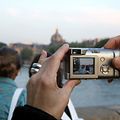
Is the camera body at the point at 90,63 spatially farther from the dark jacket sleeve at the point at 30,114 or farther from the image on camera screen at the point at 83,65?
the dark jacket sleeve at the point at 30,114

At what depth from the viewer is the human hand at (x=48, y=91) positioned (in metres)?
1.37

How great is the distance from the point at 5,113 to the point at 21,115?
4.54 ft

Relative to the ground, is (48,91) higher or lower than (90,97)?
higher

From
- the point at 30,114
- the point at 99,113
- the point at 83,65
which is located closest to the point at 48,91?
the point at 30,114

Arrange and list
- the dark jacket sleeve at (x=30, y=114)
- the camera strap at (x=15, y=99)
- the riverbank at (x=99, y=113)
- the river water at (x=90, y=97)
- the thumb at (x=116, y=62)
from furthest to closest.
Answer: the riverbank at (x=99, y=113), the river water at (x=90, y=97), the camera strap at (x=15, y=99), the thumb at (x=116, y=62), the dark jacket sleeve at (x=30, y=114)

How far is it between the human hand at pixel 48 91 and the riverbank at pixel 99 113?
4.25 meters

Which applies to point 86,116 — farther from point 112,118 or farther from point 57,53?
point 57,53

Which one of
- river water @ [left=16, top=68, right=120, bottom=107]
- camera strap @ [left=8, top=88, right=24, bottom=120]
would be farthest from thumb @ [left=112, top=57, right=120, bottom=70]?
river water @ [left=16, top=68, right=120, bottom=107]

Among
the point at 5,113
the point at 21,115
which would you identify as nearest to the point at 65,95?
the point at 21,115

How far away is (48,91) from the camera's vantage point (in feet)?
4.50

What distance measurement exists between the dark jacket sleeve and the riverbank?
4.26m

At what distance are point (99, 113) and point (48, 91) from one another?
15.3 ft

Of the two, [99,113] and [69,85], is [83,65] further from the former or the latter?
[99,113]

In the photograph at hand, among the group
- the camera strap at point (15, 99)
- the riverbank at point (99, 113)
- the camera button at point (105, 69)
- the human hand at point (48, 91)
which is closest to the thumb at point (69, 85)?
the human hand at point (48, 91)
